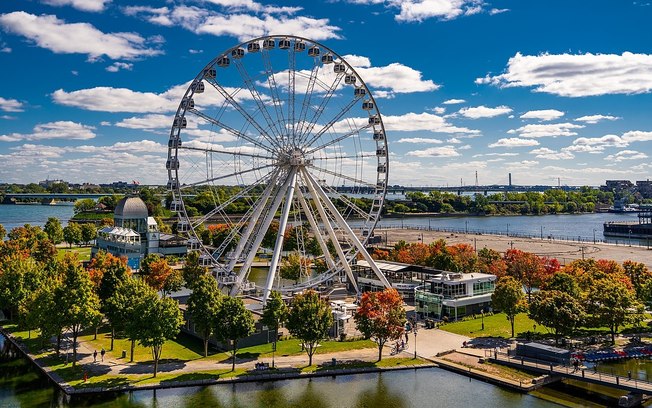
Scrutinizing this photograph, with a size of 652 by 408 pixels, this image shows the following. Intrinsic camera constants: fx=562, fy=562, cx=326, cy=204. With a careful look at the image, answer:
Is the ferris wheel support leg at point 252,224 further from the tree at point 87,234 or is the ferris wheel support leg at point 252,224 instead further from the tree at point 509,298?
the tree at point 87,234

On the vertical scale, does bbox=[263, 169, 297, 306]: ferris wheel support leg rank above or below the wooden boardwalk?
above

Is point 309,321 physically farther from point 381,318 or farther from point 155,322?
point 155,322

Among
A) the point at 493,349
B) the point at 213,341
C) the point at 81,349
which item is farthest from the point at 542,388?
the point at 81,349

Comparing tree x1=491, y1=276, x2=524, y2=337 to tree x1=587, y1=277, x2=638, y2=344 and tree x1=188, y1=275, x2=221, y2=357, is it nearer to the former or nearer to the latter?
tree x1=587, y1=277, x2=638, y2=344

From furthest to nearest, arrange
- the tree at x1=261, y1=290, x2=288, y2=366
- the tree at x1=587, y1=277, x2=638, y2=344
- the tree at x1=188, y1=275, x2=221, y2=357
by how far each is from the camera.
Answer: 1. the tree at x1=587, y1=277, x2=638, y2=344
2. the tree at x1=261, y1=290, x2=288, y2=366
3. the tree at x1=188, y1=275, x2=221, y2=357

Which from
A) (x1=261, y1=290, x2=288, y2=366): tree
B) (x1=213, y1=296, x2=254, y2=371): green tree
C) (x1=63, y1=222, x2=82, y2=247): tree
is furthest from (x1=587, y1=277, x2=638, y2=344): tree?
(x1=63, y1=222, x2=82, y2=247): tree

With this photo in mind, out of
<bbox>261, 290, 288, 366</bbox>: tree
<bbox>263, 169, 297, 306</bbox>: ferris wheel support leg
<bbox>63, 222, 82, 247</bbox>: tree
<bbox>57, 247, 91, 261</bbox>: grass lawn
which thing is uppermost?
<bbox>263, 169, 297, 306</bbox>: ferris wheel support leg

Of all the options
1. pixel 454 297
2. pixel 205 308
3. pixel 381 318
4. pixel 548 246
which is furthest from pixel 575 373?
pixel 548 246
